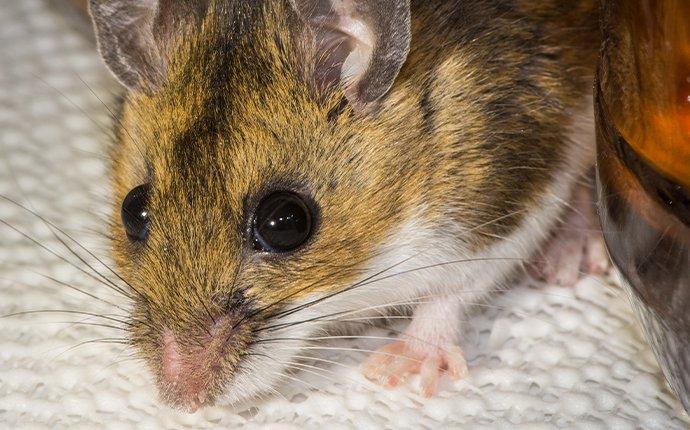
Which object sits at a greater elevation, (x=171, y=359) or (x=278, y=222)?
(x=278, y=222)

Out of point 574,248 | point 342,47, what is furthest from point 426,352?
point 342,47

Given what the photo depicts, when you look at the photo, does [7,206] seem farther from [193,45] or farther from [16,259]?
[193,45]

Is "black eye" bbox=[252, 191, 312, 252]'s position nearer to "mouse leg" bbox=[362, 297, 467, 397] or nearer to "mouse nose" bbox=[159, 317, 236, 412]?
"mouse nose" bbox=[159, 317, 236, 412]

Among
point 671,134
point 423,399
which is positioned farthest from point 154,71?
point 671,134

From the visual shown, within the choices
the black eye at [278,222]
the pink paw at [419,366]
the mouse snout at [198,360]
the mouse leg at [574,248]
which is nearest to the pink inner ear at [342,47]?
the black eye at [278,222]

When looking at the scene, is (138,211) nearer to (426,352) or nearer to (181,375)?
(181,375)

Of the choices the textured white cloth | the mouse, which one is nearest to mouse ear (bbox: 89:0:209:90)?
the mouse
